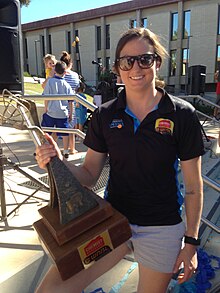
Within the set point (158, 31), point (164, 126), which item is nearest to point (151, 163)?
point (164, 126)

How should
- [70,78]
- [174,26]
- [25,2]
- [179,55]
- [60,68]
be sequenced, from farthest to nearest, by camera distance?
[174,26], [179,55], [25,2], [70,78], [60,68]

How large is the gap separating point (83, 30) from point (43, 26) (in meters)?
5.95

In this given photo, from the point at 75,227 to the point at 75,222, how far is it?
0.06ft

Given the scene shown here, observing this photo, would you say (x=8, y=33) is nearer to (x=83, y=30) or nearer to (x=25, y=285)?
(x=25, y=285)

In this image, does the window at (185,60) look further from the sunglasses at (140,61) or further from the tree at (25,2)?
the sunglasses at (140,61)

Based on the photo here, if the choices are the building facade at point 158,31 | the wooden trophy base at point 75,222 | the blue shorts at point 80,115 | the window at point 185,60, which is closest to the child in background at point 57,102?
the blue shorts at point 80,115

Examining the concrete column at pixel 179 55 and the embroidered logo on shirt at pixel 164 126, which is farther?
the concrete column at pixel 179 55

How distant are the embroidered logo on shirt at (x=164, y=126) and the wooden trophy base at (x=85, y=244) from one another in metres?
0.41

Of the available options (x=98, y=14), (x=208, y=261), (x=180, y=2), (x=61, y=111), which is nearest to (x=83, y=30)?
(x=98, y=14)

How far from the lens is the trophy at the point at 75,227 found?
3.59ft

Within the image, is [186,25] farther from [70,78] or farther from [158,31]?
[70,78]

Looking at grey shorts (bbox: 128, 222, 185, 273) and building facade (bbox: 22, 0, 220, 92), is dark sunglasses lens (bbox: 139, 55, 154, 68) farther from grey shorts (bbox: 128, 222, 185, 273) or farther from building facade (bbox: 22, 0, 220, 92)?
building facade (bbox: 22, 0, 220, 92)

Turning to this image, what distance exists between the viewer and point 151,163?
1.30 metres

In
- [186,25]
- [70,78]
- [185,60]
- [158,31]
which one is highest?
[186,25]
